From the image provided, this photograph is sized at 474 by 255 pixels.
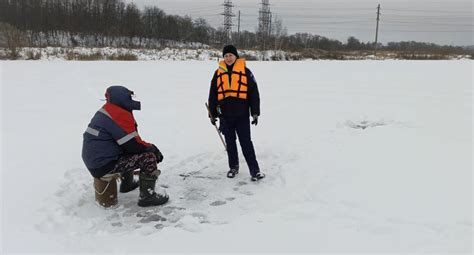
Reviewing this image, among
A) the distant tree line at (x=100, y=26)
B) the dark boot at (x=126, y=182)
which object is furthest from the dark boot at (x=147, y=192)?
the distant tree line at (x=100, y=26)

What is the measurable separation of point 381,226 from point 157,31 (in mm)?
54432

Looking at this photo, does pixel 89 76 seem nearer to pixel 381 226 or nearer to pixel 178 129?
pixel 178 129

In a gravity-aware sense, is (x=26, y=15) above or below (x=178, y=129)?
above

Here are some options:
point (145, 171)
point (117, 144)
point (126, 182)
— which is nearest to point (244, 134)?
point (145, 171)

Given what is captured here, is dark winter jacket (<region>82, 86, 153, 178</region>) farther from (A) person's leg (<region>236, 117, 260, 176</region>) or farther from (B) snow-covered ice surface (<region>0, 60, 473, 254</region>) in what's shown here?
(A) person's leg (<region>236, 117, 260, 176</region>)

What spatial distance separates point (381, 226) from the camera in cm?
392

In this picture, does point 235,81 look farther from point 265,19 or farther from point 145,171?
point 265,19

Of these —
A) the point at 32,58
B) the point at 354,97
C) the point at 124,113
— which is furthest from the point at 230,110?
the point at 32,58

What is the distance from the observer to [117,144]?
14.3 ft

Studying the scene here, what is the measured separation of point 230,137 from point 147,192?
1410 mm

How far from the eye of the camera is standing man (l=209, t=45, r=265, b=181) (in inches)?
204

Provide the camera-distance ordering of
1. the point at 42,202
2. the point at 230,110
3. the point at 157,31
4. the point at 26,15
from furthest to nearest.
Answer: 1. the point at 157,31
2. the point at 26,15
3. the point at 230,110
4. the point at 42,202

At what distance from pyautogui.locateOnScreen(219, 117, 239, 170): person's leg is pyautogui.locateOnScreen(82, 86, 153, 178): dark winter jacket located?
4.63ft

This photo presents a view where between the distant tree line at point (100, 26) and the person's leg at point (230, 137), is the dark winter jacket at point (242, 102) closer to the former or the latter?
the person's leg at point (230, 137)
